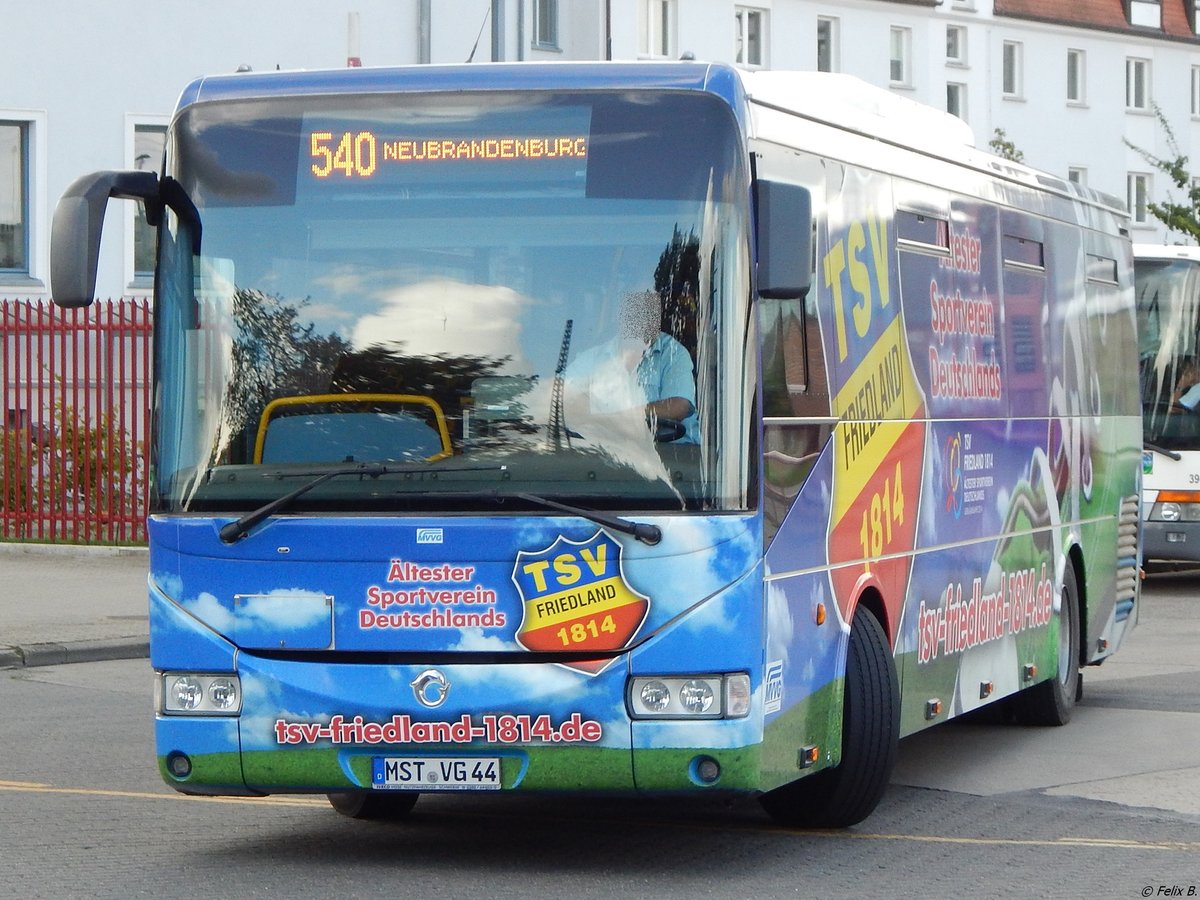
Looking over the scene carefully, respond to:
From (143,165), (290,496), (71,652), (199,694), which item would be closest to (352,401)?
(290,496)

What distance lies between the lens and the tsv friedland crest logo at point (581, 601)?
7465 mm

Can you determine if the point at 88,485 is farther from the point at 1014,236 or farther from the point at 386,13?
the point at 1014,236

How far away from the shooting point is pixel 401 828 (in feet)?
29.6

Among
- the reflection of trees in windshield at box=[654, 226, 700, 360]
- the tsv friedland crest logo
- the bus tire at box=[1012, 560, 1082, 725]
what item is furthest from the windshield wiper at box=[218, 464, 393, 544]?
the bus tire at box=[1012, 560, 1082, 725]

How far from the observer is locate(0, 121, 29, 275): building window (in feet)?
93.1

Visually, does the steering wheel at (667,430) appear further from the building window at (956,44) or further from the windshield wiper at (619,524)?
the building window at (956,44)

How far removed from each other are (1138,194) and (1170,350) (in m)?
48.0

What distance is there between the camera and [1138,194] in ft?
225

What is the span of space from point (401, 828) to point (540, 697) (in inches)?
69.9

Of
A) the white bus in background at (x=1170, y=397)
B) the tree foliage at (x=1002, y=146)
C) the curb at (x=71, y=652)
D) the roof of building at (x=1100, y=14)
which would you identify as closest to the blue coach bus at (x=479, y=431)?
the curb at (x=71, y=652)

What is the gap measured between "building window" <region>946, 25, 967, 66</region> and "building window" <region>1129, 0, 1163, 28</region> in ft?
25.0

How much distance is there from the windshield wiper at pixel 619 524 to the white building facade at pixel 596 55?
258cm

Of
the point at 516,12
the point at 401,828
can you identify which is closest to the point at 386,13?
the point at 516,12

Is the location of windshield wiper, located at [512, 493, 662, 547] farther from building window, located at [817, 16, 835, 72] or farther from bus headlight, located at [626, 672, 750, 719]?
building window, located at [817, 16, 835, 72]
